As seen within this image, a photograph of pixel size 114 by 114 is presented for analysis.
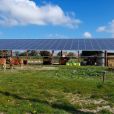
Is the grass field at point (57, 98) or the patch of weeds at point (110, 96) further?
the patch of weeds at point (110, 96)

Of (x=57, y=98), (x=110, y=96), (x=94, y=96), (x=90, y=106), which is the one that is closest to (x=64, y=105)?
(x=90, y=106)

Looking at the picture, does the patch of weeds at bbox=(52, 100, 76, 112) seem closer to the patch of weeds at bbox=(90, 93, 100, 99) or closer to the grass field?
the grass field

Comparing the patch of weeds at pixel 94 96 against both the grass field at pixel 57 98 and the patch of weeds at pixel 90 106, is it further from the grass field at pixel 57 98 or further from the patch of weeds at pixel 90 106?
the patch of weeds at pixel 90 106

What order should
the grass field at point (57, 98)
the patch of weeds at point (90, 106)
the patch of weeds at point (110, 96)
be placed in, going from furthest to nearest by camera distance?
the patch of weeds at point (110, 96), the patch of weeds at point (90, 106), the grass field at point (57, 98)

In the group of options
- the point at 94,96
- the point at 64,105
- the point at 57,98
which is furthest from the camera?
the point at 94,96

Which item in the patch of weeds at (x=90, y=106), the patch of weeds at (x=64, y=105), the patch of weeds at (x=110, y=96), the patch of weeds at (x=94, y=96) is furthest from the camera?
the patch of weeds at (x=94, y=96)


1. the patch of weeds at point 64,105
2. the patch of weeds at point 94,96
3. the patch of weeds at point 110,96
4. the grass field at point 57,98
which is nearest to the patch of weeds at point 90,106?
the grass field at point 57,98

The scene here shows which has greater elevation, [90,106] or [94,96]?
[94,96]

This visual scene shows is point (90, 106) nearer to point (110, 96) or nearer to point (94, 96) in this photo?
point (94, 96)

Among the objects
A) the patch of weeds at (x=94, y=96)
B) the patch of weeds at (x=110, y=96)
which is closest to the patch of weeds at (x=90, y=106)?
the patch of weeds at (x=110, y=96)

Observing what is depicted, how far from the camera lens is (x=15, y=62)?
2809cm

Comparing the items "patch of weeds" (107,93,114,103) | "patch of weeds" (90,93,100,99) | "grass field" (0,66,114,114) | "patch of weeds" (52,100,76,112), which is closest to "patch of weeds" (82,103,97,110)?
"grass field" (0,66,114,114)

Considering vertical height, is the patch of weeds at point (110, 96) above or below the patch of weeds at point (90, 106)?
above

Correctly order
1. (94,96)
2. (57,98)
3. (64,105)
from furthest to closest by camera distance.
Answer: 1. (94,96)
2. (57,98)
3. (64,105)
